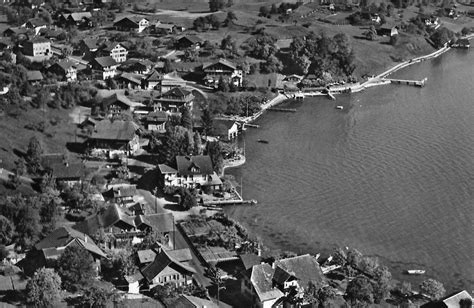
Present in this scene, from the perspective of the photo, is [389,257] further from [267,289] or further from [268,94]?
[268,94]

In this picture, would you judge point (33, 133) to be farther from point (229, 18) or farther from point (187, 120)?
point (229, 18)

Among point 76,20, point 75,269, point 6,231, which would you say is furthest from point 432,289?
point 76,20

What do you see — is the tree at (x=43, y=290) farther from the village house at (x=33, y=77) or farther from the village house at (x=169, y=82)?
the village house at (x=169, y=82)

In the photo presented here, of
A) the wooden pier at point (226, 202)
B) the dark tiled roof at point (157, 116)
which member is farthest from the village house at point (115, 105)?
the wooden pier at point (226, 202)

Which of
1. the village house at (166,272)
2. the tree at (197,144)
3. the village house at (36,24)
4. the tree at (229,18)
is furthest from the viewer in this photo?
the tree at (229,18)

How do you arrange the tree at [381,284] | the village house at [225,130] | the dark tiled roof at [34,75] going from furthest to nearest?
the dark tiled roof at [34,75], the village house at [225,130], the tree at [381,284]

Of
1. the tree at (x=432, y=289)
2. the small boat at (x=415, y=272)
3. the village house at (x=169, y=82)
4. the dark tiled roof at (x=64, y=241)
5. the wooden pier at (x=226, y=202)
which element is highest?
the tree at (x=432, y=289)

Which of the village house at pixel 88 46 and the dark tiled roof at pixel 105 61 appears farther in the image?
the village house at pixel 88 46
